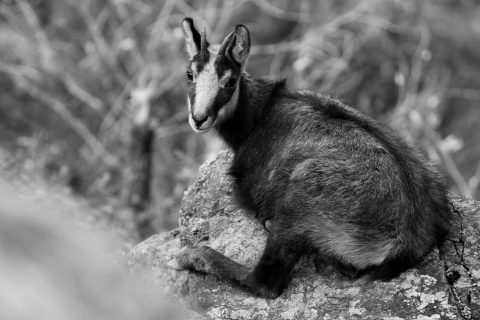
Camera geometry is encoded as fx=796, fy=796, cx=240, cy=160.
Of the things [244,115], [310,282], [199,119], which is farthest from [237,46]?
[310,282]

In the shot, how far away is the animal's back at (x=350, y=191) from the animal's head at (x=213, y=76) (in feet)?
1.60

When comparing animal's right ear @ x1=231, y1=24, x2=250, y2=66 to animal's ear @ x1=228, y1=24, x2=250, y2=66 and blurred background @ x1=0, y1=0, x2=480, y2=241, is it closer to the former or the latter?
animal's ear @ x1=228, y1=24, x2=250, y2=66

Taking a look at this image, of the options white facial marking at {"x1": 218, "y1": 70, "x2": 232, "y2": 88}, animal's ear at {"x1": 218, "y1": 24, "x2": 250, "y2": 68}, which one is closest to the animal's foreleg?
white facial marking at {"x1": 218, "y1": 70, "x2": 232, "y2": 88}

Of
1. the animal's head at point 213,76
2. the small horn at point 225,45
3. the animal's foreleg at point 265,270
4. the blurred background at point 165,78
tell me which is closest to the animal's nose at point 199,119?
the animal's head at point 213,76

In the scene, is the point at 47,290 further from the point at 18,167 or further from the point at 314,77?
the point at 314,77

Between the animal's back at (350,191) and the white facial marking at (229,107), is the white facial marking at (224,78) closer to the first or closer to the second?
the white facial marking at (229,107)

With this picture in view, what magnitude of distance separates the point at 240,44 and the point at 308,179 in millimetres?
1206

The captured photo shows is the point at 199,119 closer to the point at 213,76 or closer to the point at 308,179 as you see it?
the point at 213,76

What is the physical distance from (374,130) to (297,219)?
2.80 feet

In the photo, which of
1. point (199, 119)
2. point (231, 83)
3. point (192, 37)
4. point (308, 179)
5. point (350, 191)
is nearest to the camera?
point (350, 191)

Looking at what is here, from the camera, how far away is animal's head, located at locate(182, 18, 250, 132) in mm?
5566

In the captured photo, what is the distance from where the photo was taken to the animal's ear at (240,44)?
5738 mm

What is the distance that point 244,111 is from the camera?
5.95m

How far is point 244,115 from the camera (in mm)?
5953
